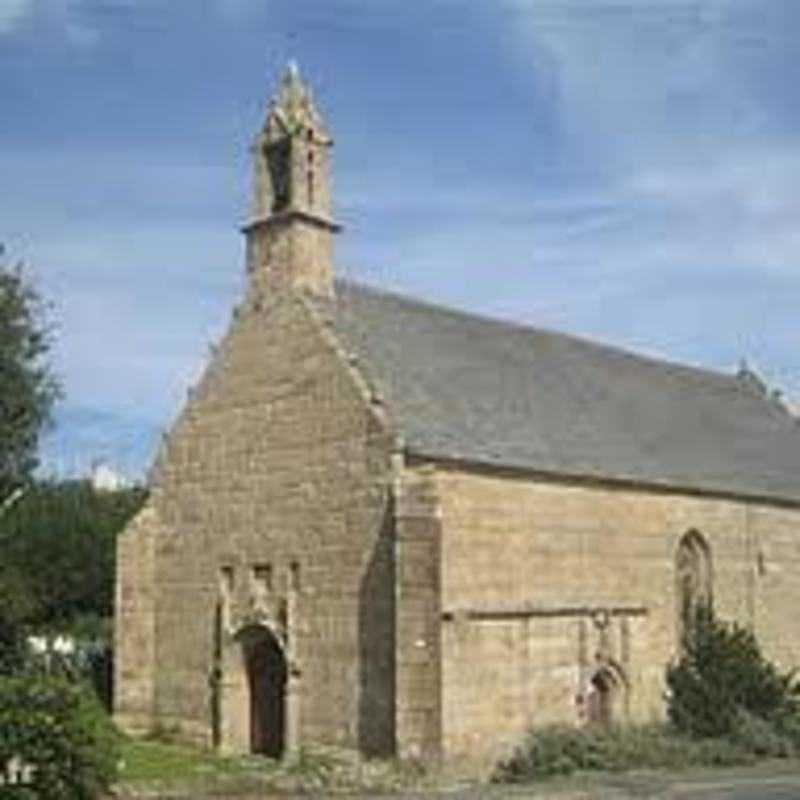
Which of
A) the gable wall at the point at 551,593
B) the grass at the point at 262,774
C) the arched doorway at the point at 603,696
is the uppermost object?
the gable wall at the point at 551,593

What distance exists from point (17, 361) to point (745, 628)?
21.7 metres

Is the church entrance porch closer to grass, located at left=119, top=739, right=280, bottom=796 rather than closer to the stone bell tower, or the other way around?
grass, located at left=119, top=739, right=280, bottom=796

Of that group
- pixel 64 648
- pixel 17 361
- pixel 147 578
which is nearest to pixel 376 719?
pixel 147 578

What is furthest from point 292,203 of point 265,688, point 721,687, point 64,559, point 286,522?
point 64,559

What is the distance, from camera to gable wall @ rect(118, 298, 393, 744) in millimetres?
35156

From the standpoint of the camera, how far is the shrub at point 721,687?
130ft

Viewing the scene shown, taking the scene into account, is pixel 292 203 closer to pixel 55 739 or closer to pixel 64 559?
pixel 55 739

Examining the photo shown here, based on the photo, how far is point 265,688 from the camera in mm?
38188

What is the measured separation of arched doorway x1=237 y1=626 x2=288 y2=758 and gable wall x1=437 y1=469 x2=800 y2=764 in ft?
17.7

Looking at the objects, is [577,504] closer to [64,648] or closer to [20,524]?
[64,648]

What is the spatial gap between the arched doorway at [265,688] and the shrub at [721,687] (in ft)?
33.2

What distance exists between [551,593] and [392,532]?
479 centimetres

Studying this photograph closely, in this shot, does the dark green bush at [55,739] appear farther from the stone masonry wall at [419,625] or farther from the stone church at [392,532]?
the stone church at [392,532]

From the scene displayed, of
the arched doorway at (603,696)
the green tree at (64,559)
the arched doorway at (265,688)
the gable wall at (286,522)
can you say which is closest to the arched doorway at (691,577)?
the arched doorway at (603,696)
